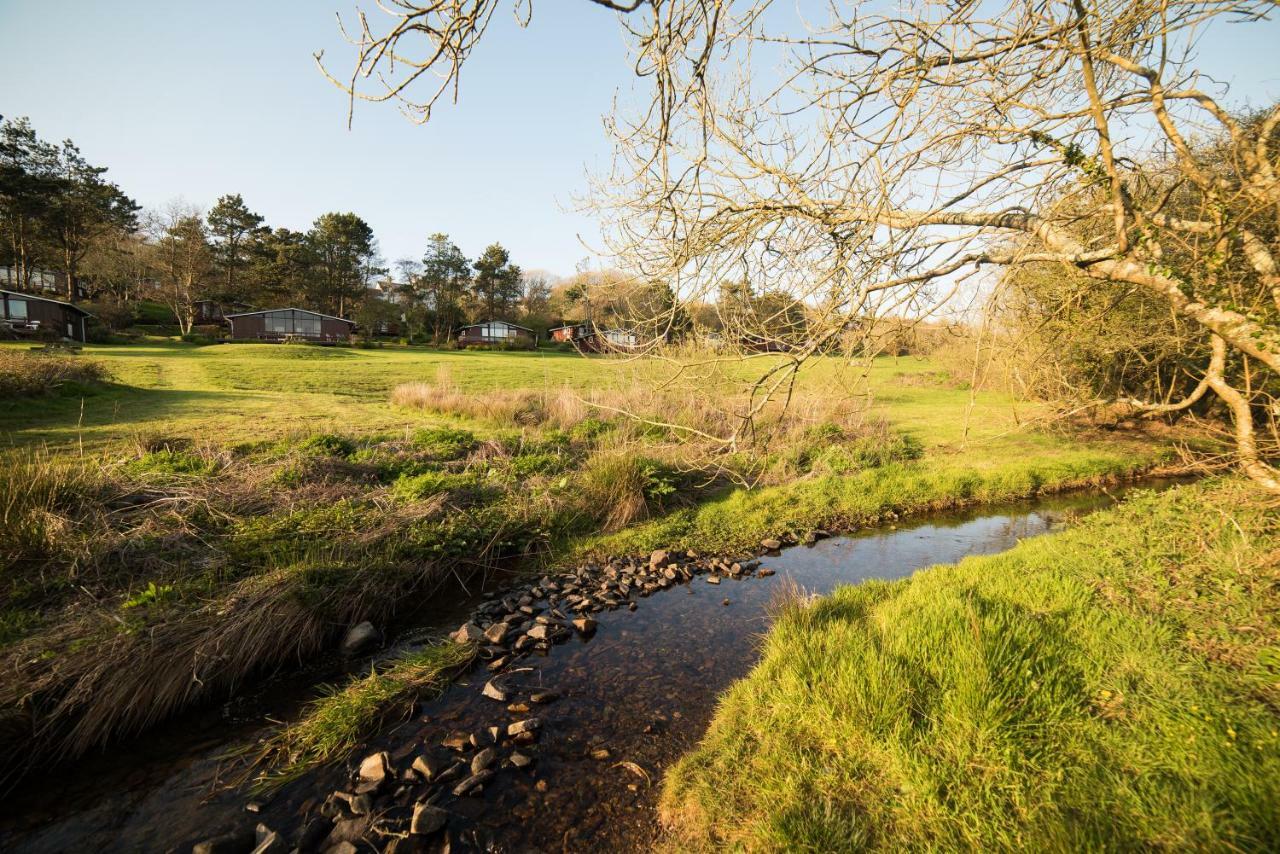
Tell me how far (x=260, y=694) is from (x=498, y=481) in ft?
15.7

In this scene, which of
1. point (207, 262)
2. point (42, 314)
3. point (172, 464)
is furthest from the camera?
point (207, 262)

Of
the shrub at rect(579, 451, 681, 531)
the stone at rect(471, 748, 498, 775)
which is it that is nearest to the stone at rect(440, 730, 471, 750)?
the stone at rect(471, 748, 498, 775)

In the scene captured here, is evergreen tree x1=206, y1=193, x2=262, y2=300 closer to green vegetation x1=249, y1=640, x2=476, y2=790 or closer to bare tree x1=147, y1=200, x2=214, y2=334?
bare tree x1=147, y1=200, x2=214, y2=334

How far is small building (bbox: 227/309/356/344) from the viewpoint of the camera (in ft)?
156

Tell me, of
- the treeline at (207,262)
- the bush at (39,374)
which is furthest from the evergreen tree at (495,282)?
the bush at (39,374)

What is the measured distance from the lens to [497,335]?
58594 millimetres

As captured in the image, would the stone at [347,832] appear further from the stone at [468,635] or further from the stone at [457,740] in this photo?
the stone at [468,635]

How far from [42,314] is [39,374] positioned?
34.3 metres

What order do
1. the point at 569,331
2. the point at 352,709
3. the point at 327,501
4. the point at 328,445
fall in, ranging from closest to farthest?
the point at 352,709 → the point at 327,501 → the point at 328,445 → the point at 569,331

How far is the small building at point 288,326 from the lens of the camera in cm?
4744

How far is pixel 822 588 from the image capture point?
691cm

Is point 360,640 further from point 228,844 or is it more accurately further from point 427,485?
point 427,485

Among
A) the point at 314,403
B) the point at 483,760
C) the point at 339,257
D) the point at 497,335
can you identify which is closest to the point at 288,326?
the point at 339,257

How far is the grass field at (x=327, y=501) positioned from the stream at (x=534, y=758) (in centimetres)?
50
